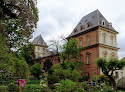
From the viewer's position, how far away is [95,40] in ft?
109

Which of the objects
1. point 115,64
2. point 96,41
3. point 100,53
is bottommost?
point 115,64

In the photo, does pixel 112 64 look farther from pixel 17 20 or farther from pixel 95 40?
pixel 95 40

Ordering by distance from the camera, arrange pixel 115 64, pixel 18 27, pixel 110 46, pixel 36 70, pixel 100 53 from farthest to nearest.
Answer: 1. pixel 36 70
2. pixel 110 46
3. pixel 100 53
4. pixel 115 64
5. pixel 18 27

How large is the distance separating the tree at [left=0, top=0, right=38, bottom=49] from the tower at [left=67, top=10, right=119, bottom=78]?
22461 millimetres

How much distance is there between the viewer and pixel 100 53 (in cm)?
3228

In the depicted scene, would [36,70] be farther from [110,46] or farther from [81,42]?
[110,46]

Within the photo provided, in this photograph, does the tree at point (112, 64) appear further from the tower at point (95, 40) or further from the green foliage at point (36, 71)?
the green foliage at point (36, 71)

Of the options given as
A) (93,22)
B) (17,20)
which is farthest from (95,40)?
(17,20)

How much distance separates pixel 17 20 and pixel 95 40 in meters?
24.3

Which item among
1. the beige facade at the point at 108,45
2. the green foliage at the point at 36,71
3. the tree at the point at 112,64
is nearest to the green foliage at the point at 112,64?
the tree at the point at 112,64

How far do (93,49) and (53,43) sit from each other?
1142cm

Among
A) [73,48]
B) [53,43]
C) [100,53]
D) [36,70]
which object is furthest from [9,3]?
[36,70]

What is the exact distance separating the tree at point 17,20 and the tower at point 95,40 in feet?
73.7

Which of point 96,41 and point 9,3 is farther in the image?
point 96,41
